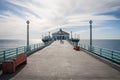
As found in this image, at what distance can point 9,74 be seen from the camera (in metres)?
7.43

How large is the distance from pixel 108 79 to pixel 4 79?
5334mm

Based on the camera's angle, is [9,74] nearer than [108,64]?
Yes

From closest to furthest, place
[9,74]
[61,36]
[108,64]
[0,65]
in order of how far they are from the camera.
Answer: [9,74] < [0,65] < [108,64] < [61,36]

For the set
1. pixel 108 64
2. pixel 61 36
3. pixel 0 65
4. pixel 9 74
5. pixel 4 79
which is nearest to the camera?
pixel 4 79

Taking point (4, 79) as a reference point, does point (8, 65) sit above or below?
above

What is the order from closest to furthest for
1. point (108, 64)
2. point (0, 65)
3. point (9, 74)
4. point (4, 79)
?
point (4, 79) → point (9, 74) → point (0, 65) → point (108, 64)

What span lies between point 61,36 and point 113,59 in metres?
80.3

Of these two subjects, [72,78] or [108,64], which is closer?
[72,78]

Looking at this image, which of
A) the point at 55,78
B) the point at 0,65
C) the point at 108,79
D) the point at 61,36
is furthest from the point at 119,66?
the point at 61,36

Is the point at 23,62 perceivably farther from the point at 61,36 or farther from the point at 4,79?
the point at 61,36

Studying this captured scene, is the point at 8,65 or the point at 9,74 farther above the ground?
the point at 8,65

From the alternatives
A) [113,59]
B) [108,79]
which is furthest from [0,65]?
[113,59]

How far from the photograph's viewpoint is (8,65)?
25.1 ft

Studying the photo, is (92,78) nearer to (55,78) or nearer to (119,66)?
(55,78)
